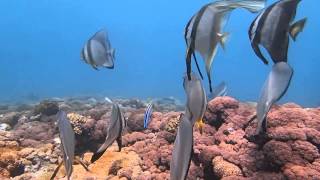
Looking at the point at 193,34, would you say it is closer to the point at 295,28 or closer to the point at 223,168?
the point at 295,28

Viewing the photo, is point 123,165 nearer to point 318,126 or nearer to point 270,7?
point 318,126

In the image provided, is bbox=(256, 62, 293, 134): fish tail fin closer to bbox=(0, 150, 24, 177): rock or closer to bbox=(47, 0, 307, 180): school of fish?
bbox=(47, 0, 307, 180): school of fish

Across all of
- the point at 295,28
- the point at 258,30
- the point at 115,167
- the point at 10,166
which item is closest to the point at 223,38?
the point at 258,30

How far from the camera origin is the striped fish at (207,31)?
2.07 m

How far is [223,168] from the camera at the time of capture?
3828mm

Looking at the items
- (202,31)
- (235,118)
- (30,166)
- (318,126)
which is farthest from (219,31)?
(30,166)

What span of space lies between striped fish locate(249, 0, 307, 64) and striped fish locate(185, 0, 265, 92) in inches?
8.7

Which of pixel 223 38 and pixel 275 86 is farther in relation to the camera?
pixel 275 86

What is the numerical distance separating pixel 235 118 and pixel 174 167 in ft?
10.8

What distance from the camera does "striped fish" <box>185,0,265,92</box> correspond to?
6.78ft

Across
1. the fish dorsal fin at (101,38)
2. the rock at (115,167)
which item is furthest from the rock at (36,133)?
the fish dorsal fin at (101,38)

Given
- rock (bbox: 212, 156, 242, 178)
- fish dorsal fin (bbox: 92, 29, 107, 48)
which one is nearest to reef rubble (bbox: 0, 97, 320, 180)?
rock (bbox: 212, 156, 242, 178)

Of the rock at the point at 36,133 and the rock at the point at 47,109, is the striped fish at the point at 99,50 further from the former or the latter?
the rock at the point at 47,109

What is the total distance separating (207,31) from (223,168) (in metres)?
2.11
